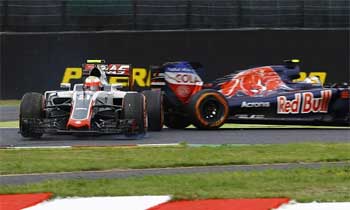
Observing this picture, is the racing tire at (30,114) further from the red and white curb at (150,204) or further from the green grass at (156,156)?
the red and white curb at (150,204)

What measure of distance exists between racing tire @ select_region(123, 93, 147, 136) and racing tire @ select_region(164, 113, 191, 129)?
3.00 meters

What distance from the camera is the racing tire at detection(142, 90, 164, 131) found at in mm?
14312

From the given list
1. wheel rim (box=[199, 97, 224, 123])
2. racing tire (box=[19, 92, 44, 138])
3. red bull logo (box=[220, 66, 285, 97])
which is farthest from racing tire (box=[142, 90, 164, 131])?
racing tire (box=[19, 92, 44, 138])

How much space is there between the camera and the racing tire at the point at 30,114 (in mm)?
12805

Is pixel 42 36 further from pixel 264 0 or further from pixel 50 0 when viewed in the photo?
pixel 264 0

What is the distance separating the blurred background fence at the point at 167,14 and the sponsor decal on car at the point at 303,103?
924cm

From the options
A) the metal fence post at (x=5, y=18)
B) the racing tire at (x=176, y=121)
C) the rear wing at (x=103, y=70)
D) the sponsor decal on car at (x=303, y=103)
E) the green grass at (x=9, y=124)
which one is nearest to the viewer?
the rear wing at (x=103, y=70)

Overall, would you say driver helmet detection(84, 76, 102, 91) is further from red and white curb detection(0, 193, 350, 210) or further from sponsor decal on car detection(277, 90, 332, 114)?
red and white curb detection(0, 193, 350, 210)

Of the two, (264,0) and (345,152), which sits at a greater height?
(264,0)

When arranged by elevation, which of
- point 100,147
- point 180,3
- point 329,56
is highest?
point 180,3

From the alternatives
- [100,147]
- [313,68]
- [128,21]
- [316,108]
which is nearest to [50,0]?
[128,21]

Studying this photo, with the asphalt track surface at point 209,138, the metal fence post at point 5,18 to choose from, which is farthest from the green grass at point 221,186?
the metal fence post at point 5,18

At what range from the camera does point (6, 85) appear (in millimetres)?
24844

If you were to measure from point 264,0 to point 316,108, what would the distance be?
983cm
